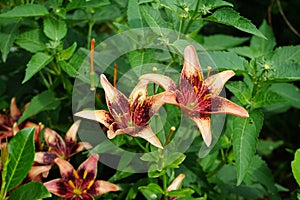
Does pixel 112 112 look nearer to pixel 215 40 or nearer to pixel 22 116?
pixel 22 116

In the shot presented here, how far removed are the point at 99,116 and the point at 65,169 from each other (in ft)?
0.84

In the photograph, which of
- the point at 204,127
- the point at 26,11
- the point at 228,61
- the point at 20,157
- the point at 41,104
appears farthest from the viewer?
the point at 41,104

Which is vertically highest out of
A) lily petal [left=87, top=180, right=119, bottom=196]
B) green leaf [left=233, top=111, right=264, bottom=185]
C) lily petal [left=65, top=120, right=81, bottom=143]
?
green leaf [left=233, top=111, right=264, bottom=185]

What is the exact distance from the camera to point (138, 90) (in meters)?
1.19

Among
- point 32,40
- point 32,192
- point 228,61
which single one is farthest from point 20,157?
point 228,61

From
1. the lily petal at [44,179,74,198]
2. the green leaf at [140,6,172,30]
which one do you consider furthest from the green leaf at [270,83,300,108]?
the lily petal at [44,179,74,198]

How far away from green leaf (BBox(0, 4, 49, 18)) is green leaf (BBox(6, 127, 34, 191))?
1.13ft

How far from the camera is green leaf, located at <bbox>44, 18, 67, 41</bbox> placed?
1.49 metres

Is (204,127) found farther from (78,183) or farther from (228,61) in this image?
(78,183)

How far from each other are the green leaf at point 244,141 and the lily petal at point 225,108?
14 centimetres

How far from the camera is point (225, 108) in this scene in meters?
1.13

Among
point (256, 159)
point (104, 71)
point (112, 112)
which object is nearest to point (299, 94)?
point (256, 159)

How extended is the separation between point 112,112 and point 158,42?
33cm

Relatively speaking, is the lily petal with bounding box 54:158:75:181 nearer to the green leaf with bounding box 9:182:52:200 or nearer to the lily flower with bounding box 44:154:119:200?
the lily flower with bounding box 44:154:119:200
